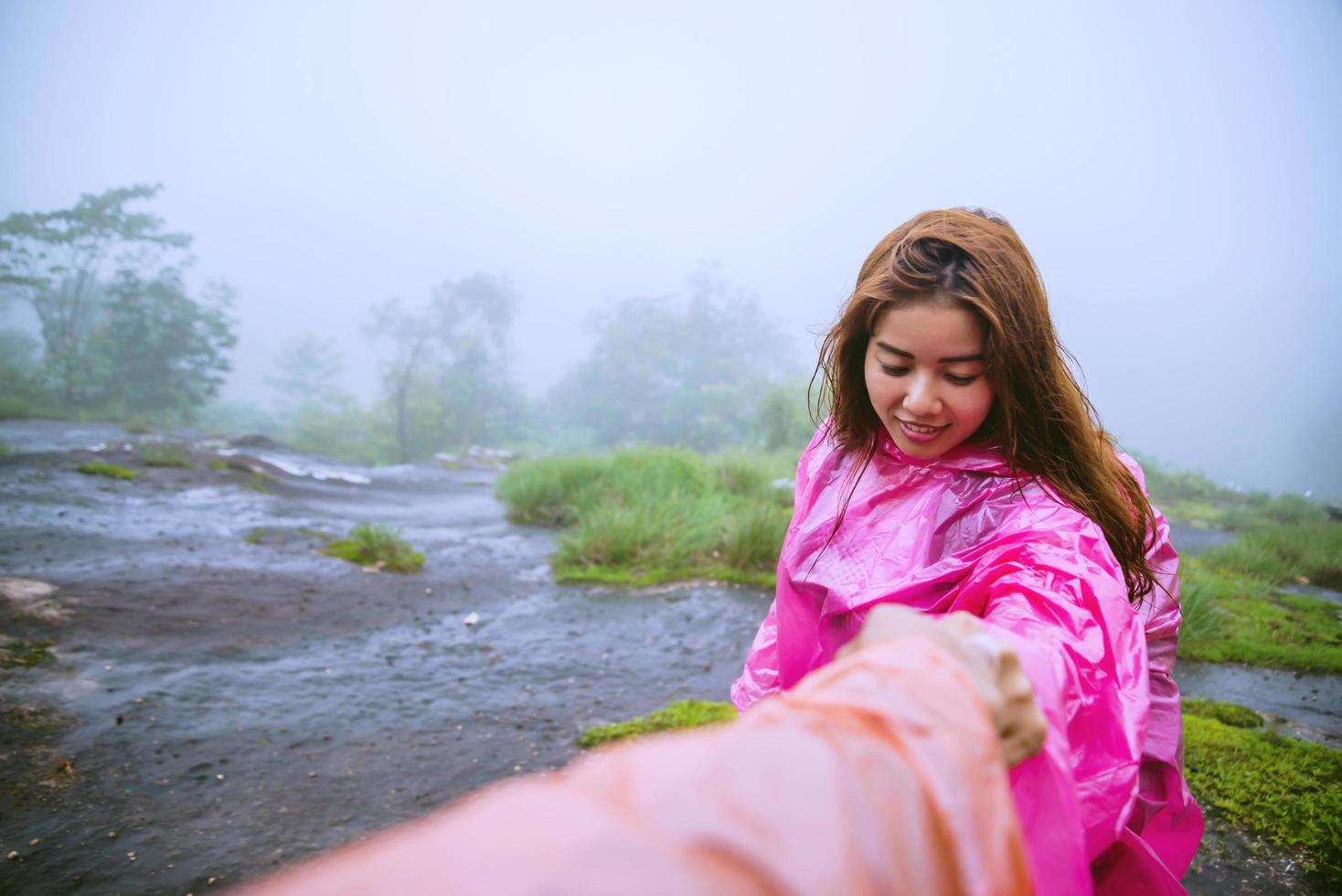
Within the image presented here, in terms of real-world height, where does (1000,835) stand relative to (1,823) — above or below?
above

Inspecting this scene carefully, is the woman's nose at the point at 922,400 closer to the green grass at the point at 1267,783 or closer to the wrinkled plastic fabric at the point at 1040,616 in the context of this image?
the wrinkled plastic fabric at the point at 1040,616

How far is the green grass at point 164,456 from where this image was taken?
8.14 meters

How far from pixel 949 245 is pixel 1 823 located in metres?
3.01

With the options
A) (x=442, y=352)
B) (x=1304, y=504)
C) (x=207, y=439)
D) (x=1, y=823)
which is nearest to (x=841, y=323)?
(x=1, y=823)

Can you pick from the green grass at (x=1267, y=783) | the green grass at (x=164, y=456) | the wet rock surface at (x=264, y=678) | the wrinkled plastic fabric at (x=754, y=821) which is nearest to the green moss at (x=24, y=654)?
the wet rock surface at (x=264, y=678)

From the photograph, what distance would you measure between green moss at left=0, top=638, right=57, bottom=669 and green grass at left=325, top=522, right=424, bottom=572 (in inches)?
97.6

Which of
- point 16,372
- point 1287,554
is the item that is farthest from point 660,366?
point 1287,554

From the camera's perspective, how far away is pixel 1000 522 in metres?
1.37

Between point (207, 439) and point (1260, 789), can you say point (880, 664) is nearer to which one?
point (1260, 789)

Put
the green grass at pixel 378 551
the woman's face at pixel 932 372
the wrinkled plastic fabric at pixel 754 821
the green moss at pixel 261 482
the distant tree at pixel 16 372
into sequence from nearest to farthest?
the wrinkled plastic fabric at pixel 754 821 → the woman's face at pixel 932 372 → the green grass at pixel 378 551 → the green moss at pixel 261 482 → the distant tree at pixel 16 372

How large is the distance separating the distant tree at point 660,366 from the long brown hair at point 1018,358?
20704mm

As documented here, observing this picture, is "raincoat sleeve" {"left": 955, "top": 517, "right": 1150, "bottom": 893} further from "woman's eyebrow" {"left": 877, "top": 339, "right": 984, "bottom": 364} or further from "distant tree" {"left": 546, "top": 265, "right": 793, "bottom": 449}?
"distant tree" {"left": 546, "top": 265, "right": 793, "bottom": 449}

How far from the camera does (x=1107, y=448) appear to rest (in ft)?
5.26

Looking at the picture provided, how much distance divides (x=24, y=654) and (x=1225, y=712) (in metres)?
5.24
